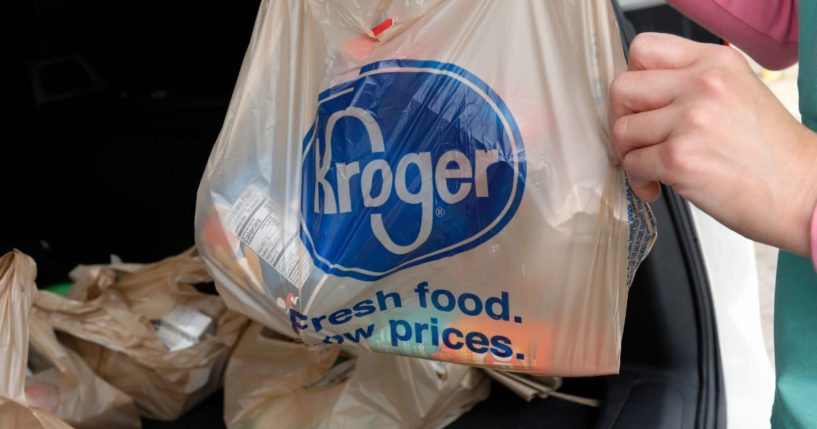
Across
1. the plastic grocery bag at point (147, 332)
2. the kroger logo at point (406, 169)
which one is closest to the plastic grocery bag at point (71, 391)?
the plastic grocery bag at point (147, 332)

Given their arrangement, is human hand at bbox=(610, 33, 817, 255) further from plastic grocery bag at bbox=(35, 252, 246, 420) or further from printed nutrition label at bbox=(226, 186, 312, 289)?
plastic grocery bag at bbox=(35, 252, 246, 420)

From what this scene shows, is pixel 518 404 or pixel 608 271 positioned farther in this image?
pixel 518 404

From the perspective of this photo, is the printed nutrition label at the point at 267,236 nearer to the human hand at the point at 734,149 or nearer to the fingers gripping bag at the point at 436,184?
the fingers gripping bag at the point at 436,184

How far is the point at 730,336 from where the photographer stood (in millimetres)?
1232

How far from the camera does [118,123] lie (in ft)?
7.08

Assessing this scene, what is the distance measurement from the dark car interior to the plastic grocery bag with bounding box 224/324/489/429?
84 mm

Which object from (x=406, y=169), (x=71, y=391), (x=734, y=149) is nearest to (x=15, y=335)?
(x=71, y=391)

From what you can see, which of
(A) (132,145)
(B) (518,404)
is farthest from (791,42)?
(A) (132,145)

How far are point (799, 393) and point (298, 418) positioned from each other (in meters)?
0.78

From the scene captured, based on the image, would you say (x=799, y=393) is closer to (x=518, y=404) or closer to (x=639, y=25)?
(x=518, y=404)

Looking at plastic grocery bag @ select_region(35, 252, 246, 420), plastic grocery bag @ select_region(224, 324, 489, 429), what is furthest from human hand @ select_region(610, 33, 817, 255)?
plastic grocery bag @ select_region(35, 252, 246, 420)

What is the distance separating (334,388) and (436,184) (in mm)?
559

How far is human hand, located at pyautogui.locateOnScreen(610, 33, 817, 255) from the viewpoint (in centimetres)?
55

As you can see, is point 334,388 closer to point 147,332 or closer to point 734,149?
point 147,332
